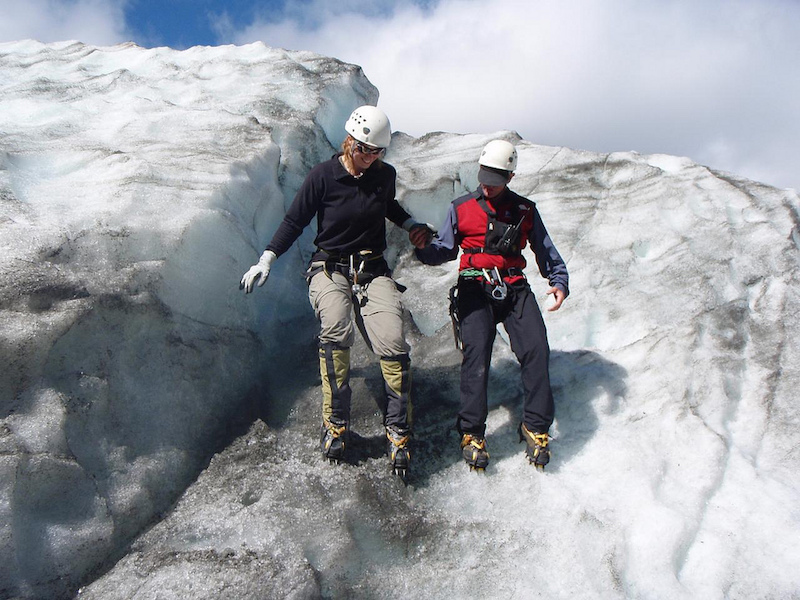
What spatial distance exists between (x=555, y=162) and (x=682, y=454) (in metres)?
4.16

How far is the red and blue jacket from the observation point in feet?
14.7

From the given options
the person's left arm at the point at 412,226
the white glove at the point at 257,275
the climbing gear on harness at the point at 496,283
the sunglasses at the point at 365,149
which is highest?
the sunglasses at the point at 365,149

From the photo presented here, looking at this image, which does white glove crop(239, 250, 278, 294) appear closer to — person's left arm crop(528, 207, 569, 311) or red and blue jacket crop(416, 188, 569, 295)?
red and blue jacket crop(416, 188, 569, 295)

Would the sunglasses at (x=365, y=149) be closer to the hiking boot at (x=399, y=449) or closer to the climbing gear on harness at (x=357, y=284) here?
the climbing gear on harness at (x=357, y=284)

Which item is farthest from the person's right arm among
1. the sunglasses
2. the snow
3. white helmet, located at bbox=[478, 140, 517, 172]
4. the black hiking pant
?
the snow

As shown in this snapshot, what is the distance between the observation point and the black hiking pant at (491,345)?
4.18 metres

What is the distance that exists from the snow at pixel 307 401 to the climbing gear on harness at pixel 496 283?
37.1 inches

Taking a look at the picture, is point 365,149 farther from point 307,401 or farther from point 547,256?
point 307,401

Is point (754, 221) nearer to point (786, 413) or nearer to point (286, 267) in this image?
point (786, 413)

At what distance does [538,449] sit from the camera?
4.14 m

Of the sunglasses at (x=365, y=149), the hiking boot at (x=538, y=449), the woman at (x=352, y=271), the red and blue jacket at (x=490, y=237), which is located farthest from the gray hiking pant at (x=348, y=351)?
the sunglasses at (x=365, y=149)

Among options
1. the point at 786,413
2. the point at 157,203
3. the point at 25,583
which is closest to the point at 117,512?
the point at 25,583

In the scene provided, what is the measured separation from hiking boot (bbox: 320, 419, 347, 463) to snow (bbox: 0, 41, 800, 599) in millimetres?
129

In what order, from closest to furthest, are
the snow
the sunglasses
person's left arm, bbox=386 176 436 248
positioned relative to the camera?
the snow → the sunglasses → person's left arm, bbox=386 176 436 248
